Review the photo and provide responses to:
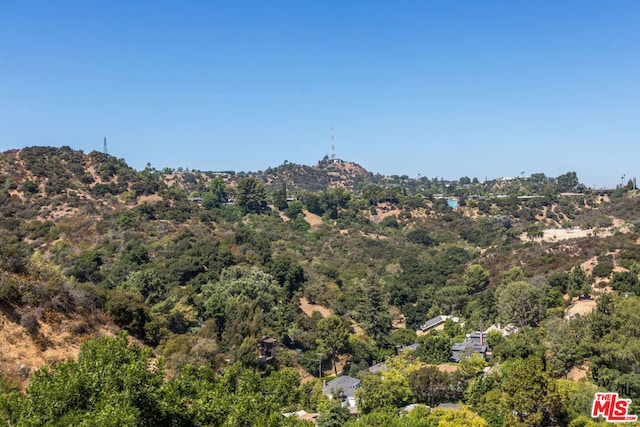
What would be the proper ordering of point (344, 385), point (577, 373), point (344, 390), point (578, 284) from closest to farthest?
point (577, 373) → point (344, 390) → point (344, 385) → point (578, 284)

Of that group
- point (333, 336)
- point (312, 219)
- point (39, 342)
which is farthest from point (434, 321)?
point (312, 219)

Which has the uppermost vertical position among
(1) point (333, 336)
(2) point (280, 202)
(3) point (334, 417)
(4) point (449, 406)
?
(2) point (280, 202)

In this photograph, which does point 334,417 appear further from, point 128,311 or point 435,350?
point 435,350

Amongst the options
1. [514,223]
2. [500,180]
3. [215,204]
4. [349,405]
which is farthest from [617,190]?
[349,405]

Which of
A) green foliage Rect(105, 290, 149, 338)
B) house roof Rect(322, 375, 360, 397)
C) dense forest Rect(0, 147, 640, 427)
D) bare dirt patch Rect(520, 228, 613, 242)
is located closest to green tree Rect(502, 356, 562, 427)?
dense forest Rect(0, 147, 640, 427)

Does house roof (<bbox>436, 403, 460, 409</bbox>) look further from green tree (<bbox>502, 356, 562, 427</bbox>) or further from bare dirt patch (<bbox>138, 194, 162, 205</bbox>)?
bare dirt patch (<bbox>138, 194, 162, 205</bbox>)

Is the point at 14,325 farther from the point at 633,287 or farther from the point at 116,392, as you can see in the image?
the point at 633,287

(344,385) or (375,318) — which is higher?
(375,318)
